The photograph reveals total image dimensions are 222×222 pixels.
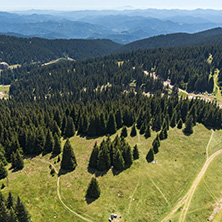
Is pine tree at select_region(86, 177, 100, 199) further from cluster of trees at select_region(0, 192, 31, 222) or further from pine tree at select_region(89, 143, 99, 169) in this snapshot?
cluster of trees at select_region(0, 192, 31, 222)

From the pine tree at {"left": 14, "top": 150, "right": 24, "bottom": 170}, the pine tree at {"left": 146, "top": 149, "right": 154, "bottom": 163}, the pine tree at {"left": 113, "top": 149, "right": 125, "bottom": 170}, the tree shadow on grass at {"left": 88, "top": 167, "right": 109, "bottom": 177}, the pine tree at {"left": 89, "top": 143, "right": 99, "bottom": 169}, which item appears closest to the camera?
the tree shadow on grass at {"left": 88, "top": 167, "right": 109, "bottom": 177}

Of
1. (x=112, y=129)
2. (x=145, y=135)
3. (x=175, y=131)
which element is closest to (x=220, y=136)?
(x=175, y=131)

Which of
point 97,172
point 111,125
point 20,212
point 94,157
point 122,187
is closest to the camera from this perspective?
point 20,212

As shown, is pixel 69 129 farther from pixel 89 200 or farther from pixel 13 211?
pixel 13 211

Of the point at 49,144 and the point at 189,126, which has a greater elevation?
the point at 189,126

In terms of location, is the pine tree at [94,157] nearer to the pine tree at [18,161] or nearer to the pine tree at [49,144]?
the pine tree at [49,144]

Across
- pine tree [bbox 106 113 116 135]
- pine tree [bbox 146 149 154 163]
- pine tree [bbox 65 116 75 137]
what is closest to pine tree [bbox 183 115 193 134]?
pine tree [bbox 146 149 154 163]

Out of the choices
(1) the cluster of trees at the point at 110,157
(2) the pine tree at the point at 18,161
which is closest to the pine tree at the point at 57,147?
(2) the pine tree at the point at 18,161

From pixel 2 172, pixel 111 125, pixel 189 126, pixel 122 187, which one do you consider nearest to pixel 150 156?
pixel 122 187
